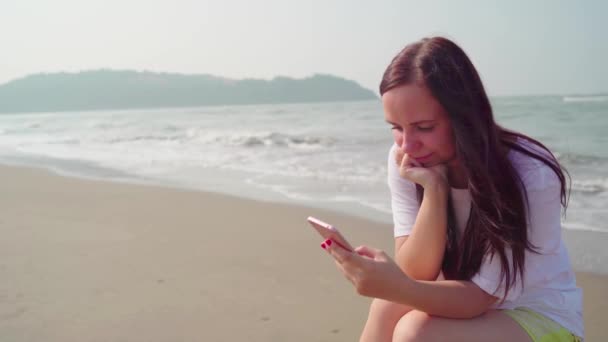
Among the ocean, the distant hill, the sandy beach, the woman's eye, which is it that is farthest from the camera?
the distant hill

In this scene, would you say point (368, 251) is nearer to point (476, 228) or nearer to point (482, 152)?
point (476, 228)

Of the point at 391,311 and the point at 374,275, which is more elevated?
the point at 374,275

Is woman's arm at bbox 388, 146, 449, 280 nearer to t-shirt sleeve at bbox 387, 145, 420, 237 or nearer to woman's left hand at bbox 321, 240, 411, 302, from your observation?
t-shirt sleeve at bbox 387, 145, 420, 237

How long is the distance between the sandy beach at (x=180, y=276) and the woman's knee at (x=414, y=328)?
3.31ft

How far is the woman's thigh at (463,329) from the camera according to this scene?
5.76 feet

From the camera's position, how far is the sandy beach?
2.86m

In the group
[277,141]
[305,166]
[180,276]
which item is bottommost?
[277,141]

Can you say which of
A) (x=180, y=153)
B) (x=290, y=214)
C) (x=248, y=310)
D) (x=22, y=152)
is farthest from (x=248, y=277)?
(x=22, y=152)

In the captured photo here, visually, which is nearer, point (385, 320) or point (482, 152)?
point (482, 152)

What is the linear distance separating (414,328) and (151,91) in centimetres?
9317

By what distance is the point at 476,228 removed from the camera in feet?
5.99

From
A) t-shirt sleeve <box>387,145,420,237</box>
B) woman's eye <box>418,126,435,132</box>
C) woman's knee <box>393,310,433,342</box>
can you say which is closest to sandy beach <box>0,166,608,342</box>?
t-shirt sleeve <box>387,145,420,237</box>

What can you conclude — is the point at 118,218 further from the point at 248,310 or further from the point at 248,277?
the point at 248,310

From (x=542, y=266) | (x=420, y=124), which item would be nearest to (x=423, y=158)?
(x=420, y=124)
